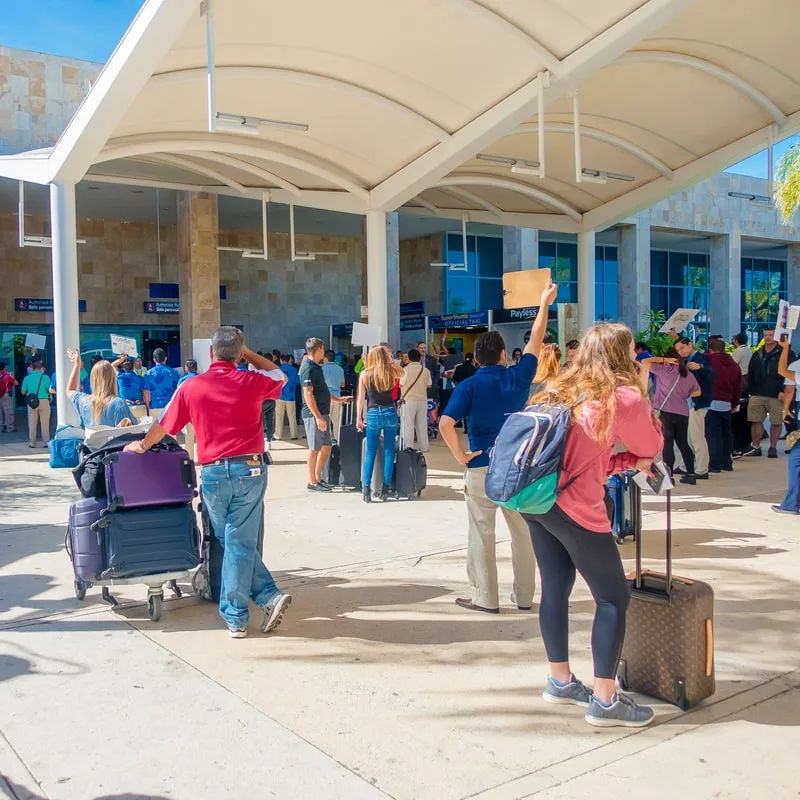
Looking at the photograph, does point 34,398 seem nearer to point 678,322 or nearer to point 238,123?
point 238,123

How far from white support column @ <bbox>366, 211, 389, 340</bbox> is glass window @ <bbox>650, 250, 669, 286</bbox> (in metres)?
24.4

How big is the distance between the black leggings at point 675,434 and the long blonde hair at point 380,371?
350 centimetres

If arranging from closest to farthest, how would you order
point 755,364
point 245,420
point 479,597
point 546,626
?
point 546,626
point 245,420
point 479,597
point 755,364

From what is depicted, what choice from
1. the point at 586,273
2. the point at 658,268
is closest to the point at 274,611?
the point at 586,273

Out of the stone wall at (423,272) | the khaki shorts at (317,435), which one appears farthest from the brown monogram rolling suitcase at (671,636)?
the stone wall at (423,272)

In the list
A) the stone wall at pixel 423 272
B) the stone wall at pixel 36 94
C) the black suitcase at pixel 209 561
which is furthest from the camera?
the stone wall at pixel 423 272

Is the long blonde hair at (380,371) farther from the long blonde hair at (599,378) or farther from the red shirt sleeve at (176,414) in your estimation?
the long blonde hair at (599,378)

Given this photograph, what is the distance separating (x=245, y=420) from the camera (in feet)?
16.1

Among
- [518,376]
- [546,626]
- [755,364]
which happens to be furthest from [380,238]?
[546,626]

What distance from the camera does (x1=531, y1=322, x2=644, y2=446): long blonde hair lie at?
350cm

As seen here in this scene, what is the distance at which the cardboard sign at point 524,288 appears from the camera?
6.16m

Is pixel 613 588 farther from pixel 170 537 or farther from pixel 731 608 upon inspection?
pixel 170 537

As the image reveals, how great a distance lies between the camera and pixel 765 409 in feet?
43.4

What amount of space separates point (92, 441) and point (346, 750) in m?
2.61
